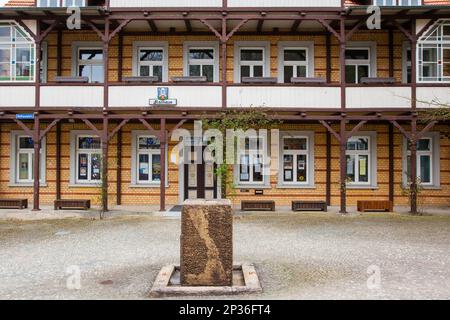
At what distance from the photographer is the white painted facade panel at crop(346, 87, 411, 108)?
14.5 m

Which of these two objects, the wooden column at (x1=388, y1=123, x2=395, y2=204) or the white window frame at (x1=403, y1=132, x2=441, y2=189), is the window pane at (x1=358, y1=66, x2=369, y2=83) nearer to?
the wooden column at (x1=388, y1=123, x2=395, y2=204)

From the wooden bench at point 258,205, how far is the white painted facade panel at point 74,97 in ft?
20.8

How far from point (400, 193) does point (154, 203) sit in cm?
972

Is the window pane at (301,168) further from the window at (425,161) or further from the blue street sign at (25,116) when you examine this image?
the blue street sign at (25,116)

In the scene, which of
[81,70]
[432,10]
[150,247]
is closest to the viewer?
[150,247]

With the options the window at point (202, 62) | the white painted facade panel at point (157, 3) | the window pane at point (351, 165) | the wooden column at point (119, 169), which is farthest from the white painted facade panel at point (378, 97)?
the wooden column at point (119, 169)

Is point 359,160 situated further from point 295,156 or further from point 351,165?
point 295,156

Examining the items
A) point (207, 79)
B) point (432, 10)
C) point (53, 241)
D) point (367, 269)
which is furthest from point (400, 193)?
point (53, 241)

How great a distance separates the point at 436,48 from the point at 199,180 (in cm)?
1014

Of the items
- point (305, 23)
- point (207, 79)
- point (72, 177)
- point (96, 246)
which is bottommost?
point (96, 246)

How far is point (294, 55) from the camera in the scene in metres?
16.6

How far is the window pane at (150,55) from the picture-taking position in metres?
16.7

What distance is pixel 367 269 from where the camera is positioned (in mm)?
7059
